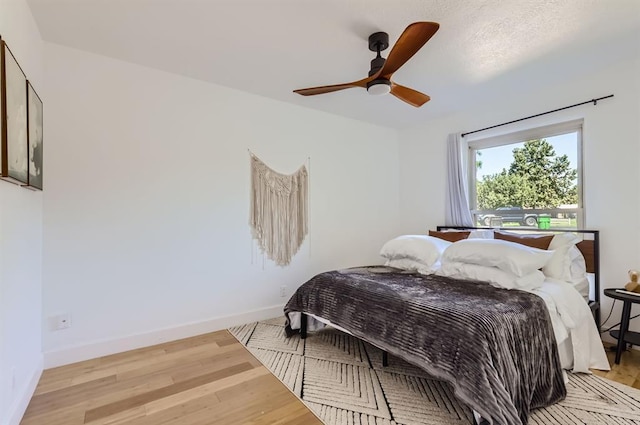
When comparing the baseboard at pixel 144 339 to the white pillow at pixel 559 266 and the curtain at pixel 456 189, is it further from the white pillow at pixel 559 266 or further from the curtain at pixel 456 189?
the white pillow at pixel 559 266

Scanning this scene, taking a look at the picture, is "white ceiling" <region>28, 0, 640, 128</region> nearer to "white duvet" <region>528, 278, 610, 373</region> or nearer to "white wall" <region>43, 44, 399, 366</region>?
"white wall" <region>43, 44, 399, 366</region>

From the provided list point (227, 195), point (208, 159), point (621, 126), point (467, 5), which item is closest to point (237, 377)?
point (227, 195)

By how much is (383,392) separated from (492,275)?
1217 millimetres

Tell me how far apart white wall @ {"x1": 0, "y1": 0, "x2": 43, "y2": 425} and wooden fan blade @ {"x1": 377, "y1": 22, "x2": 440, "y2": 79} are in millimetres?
2029

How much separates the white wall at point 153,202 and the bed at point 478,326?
100cm

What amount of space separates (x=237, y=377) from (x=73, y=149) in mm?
2184

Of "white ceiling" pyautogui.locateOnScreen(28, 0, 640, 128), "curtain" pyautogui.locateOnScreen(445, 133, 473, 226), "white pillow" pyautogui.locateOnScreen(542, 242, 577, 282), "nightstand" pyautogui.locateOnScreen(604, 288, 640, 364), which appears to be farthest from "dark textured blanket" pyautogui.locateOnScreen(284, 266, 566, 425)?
"white ceiling" pyautogui.locateOnScreen(28, 0, 640, 128)

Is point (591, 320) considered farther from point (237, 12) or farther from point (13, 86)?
point (13, 86)

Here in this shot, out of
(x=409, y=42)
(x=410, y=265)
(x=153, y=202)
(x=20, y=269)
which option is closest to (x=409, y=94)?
(x=409, y=42)

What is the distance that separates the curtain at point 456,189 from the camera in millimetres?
3844

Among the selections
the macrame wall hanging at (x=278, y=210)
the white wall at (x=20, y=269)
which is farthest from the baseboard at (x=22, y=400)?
the macrame wall hanging at (x=278, y=210)

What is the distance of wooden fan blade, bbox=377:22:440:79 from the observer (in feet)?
5.29

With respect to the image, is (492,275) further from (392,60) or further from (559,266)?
(392,60)

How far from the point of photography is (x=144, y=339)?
2709 millimetres
